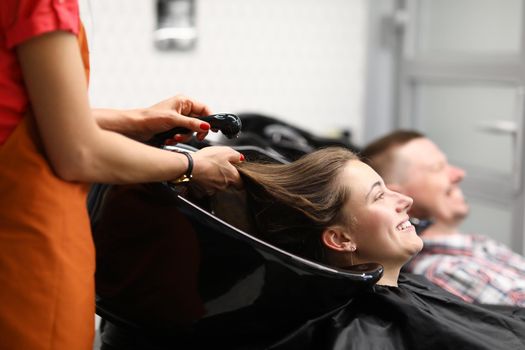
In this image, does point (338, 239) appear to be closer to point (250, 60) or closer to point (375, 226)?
point (375, 226)

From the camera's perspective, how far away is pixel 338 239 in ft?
5.37

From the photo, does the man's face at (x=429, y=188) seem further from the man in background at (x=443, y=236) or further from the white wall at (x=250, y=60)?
the white wall at (x=250, y=60)

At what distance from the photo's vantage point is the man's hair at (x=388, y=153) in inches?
101

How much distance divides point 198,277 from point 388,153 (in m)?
1.39

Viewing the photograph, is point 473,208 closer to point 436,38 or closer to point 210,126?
point 436,38

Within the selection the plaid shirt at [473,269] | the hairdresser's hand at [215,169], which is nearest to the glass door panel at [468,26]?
the plaid shirt at [473,269]

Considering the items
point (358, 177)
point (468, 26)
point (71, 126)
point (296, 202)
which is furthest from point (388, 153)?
point (71, 126)

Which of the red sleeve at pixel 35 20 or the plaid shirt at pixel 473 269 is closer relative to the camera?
the red sleeve at pixel 35 20

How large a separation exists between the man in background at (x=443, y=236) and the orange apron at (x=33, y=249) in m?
1.21

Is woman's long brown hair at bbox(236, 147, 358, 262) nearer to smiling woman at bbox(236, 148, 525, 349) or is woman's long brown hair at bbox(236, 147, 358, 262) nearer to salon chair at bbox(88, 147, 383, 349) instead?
smiling woman at bbox(236, 148, 525, 349)

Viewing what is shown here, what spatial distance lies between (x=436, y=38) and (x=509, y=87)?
63 centimetres

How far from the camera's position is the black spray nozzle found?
1448 millimetres

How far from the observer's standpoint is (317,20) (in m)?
3.77

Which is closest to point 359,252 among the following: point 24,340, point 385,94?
point 24,340
